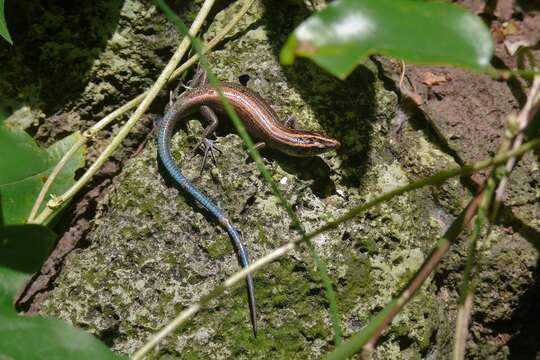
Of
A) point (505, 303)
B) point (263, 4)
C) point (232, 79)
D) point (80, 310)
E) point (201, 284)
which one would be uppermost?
point (263, 4)

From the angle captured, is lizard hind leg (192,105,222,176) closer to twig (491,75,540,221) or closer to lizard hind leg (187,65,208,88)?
lizard hind leg (187,65,208,88)

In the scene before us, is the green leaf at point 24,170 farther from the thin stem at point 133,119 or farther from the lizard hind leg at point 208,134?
the lizard hind leg at point 208,134

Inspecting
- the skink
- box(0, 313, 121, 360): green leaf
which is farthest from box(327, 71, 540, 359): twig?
the skink

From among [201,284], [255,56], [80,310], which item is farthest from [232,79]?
[80,310]

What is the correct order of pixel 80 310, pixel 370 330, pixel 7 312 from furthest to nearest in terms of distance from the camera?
pixel 80 310
pixel 7 312
pixel 370 330

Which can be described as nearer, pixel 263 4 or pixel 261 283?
pixel 261 283

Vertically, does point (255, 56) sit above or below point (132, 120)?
above

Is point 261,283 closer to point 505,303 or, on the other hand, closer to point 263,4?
point 505,303
